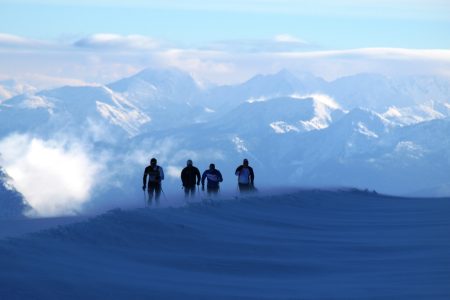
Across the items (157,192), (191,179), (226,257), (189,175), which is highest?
(189,175)

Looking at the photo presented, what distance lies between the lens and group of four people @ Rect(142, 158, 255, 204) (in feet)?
97.7

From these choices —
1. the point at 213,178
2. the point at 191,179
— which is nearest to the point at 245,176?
the point at 213,178

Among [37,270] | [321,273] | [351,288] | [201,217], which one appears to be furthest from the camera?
[201,217]

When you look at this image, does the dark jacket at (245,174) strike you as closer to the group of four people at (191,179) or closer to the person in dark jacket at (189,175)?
the group of four people at (191,179)

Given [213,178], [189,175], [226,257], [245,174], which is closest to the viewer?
[226,257]

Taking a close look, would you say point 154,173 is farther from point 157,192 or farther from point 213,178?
point 213,178

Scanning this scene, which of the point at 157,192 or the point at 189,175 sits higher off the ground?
the point at 189,175

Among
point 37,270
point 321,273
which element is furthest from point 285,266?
point 37,270

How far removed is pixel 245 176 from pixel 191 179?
2944mm

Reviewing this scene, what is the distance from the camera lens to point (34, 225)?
24.1m

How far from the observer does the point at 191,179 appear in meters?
32.1

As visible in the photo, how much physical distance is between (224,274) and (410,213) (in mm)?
17622

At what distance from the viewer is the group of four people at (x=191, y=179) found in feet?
97.7

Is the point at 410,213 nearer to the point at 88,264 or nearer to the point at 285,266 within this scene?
the point at 285,266
